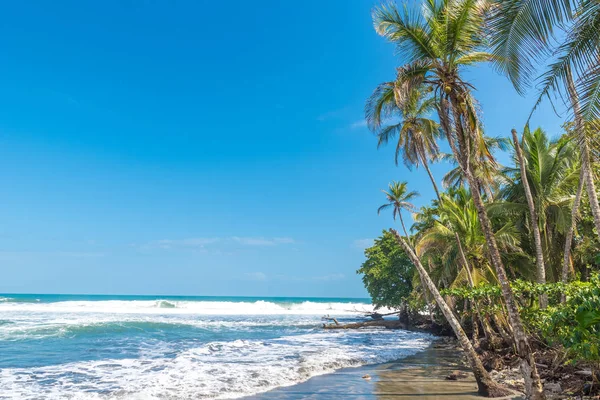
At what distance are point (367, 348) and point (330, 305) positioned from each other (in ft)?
169

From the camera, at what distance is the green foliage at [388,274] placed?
2734 centimetres

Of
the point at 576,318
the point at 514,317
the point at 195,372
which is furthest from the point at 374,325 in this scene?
the point at 576,318

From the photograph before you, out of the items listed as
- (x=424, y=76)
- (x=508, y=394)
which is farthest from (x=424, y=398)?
(x=424, y=76)

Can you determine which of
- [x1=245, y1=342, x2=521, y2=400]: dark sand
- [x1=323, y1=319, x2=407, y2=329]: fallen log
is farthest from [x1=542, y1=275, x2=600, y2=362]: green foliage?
[x1=323, y1=319, x2=407, y2=329]: fallen log

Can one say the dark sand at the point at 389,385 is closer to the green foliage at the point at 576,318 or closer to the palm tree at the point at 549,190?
the green foliage at the point at 576,318

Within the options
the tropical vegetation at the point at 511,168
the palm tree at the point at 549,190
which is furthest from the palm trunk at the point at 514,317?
the palm tree at the point at 549,190

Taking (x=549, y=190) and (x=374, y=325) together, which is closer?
(x=549, y=190)

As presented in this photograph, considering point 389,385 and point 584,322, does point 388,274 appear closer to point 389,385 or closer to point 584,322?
point 389,385

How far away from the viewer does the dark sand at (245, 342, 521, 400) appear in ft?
28.5

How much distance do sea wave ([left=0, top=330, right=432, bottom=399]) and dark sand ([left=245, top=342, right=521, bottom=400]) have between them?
69cm

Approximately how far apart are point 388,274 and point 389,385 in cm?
1825

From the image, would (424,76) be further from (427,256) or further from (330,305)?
(330,305)

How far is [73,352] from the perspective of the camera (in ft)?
51.5

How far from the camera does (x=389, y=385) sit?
9750 mm
